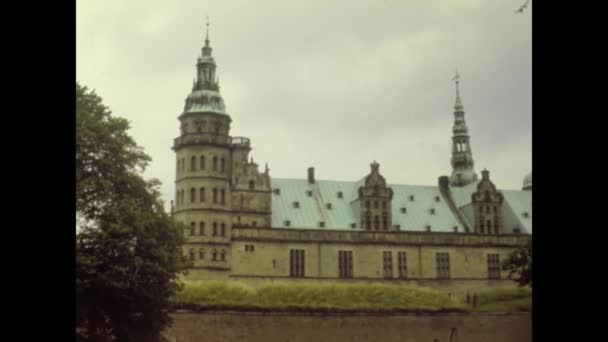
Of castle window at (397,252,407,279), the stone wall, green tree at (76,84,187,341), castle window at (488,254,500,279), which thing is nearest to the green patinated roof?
castle window at (397,252,407,279)

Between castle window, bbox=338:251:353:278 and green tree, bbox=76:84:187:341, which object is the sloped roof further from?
green tree, bbox=76:84:187:341

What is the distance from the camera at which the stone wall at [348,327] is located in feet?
92.5

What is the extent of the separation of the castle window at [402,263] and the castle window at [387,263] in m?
0.44

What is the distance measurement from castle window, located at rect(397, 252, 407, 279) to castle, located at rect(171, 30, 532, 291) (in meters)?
0.05

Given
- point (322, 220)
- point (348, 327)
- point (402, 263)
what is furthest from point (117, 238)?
point (402, 263)

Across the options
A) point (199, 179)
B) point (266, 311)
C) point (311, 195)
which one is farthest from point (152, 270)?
point (311, 195)

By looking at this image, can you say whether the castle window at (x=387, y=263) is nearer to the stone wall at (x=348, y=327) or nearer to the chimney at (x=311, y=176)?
the chimney at (x=311, y=176)

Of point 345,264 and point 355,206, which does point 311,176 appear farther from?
point 345,264

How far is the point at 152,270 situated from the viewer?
21.1 meters

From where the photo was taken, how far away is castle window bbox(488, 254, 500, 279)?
135ft

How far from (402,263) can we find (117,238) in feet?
73.9

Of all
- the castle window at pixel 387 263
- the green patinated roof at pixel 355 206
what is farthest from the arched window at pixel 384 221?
the castle window at pixel 387 263

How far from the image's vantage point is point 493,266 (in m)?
41.5
